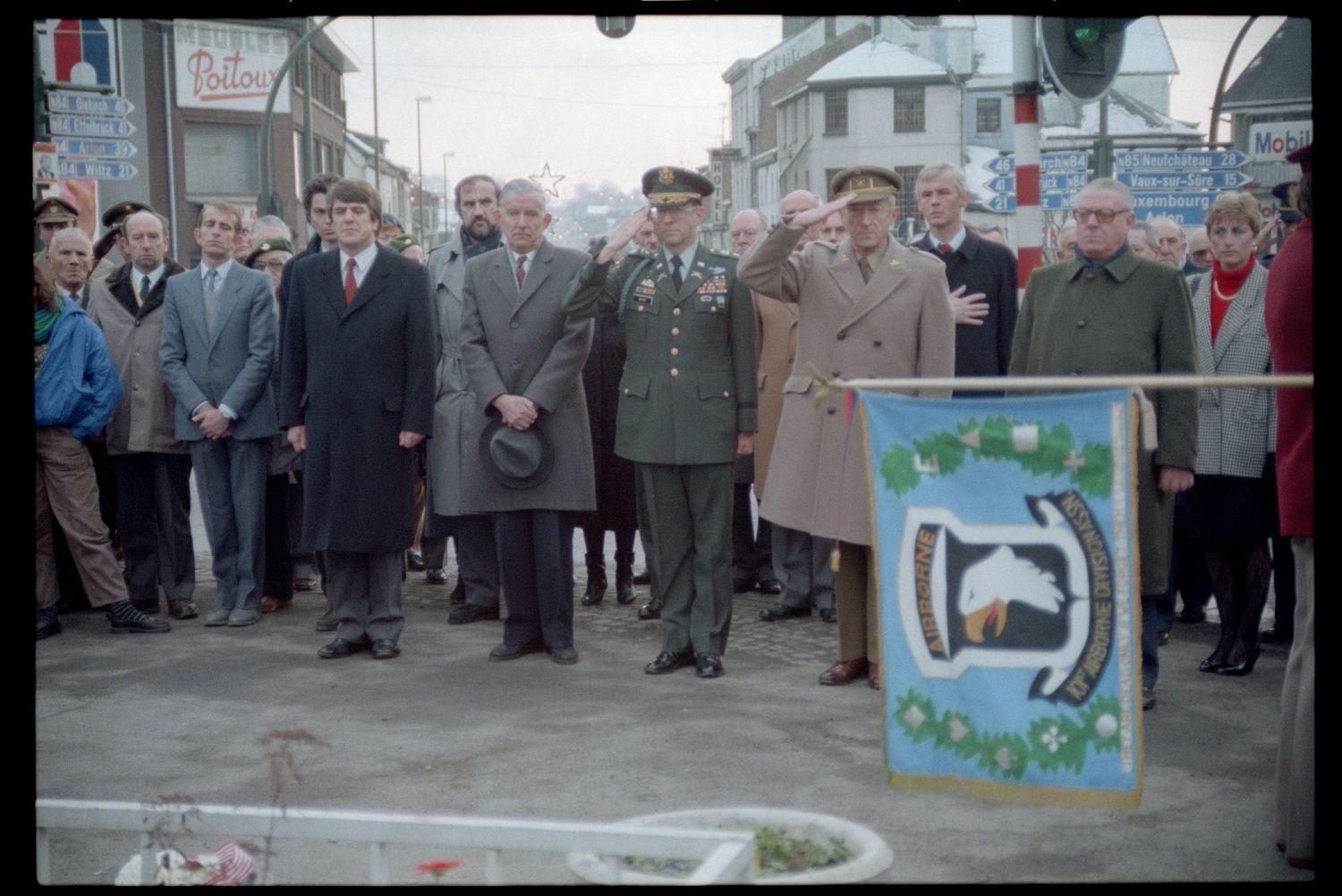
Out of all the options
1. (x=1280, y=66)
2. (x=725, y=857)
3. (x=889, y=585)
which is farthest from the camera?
(x=1280, y=66)

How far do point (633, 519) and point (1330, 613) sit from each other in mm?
5564

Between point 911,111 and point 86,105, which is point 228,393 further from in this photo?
point 911,111

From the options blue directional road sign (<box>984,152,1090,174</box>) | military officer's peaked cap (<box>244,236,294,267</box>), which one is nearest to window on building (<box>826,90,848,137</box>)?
blue directional road sign (<box>984,152,1090,174</box>)

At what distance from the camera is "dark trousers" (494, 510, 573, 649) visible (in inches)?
303

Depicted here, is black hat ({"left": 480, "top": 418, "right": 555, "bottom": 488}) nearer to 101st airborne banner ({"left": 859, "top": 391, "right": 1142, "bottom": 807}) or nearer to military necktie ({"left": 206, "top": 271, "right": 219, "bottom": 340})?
military necktie ({"left": 206, "top": 271, "right": 219, "bottom": 340})

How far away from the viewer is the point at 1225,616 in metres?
7.39

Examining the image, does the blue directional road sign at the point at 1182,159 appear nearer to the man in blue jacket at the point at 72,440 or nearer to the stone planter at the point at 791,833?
the man in blue jacket at the point at 72,440

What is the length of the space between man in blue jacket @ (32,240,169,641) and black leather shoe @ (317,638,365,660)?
4.23 ft

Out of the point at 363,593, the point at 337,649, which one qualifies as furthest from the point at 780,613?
the point at 337,649

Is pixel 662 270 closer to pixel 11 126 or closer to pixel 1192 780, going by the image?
pixel 1192 780

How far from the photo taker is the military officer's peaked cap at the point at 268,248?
9.77 meters

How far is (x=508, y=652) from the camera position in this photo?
769 centimetres

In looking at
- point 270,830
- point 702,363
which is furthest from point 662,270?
point 270,830

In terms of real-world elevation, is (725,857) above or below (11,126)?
below
